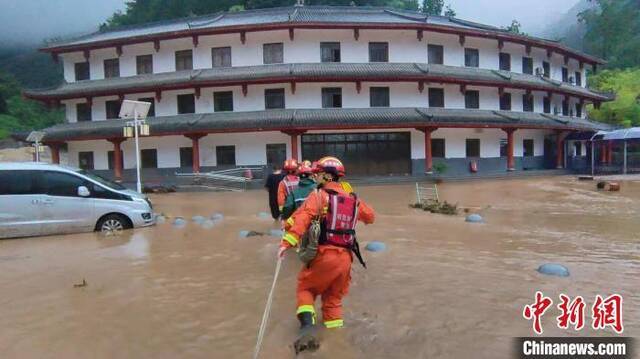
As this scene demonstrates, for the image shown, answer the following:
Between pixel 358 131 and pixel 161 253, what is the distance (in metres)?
20.4

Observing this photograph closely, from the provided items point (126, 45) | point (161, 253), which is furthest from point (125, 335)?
point (126, 45)

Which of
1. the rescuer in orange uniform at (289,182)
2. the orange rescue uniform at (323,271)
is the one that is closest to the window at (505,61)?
the rescuer in orange uniform at (289,182)

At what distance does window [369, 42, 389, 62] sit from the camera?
2844 cm

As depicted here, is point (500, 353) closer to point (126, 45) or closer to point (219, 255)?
point (219, 255)

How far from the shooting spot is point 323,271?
13.7 ft

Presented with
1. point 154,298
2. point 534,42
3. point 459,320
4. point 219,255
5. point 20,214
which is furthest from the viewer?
point 534,42

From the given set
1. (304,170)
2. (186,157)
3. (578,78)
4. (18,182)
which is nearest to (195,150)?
(186,157)

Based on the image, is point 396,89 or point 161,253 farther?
point 396,89

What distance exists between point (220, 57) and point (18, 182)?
2033 centimetres

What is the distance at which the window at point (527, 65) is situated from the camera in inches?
1300

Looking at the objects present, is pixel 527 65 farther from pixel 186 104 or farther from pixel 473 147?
pixel 186 104

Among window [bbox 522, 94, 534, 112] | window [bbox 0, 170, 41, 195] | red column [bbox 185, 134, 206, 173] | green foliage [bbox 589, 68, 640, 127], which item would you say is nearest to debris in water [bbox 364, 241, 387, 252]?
window [bbox 0, 170, 41, 195]

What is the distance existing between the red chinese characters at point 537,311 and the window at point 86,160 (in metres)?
30.7

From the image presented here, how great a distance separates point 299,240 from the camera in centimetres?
418
